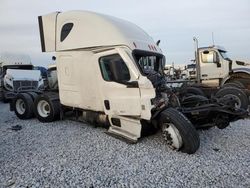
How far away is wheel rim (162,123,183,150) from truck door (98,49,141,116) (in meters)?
0.75

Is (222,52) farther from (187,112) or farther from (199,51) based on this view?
(187,112)

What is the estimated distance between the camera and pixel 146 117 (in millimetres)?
6324

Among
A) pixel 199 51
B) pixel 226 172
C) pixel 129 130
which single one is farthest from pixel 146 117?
pixel 199 51

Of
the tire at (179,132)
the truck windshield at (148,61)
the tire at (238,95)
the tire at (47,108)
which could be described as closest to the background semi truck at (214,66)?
the tire at (238,95)

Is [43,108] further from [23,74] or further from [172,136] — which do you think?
[23,74]

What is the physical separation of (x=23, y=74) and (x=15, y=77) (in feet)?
1.92

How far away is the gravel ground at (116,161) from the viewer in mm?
4559

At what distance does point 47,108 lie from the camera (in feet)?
30.7

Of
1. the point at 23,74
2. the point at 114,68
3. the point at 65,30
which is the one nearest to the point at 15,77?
the point at 23,74

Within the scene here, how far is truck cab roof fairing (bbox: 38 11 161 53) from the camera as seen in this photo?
6.93m

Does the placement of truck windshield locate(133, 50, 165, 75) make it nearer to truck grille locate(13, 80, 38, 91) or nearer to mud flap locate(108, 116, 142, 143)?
mud flap locate(108, 116, 142, 143)

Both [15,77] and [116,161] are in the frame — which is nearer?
[116,161]

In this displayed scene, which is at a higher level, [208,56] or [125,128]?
[208,56]

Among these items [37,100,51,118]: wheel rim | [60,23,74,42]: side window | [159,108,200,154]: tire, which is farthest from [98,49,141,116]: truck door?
[37,100,51,118]: wheel rim
